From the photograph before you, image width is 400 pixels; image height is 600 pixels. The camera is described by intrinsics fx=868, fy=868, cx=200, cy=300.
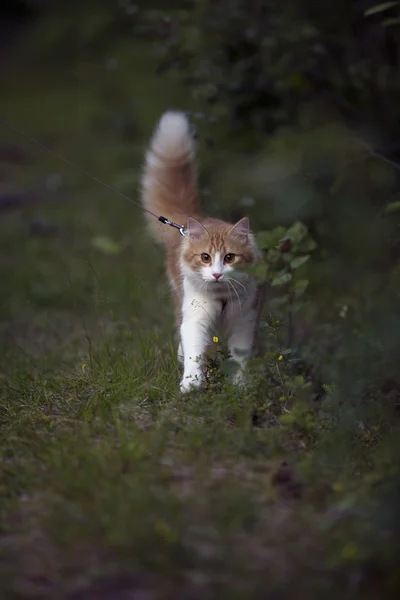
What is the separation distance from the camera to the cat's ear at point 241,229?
13.6ft

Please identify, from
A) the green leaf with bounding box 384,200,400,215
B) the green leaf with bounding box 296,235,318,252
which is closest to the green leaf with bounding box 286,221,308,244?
the green leaf with bounding box 296,235,318,252

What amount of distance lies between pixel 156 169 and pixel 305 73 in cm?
96

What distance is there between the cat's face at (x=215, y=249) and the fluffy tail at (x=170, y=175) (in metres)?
0.49

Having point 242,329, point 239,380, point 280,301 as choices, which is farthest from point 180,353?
point 239,380

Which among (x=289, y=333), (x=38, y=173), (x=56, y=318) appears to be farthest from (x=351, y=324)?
(x=38, y=173)

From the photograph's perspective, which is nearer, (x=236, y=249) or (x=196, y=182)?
(x=236, y=249)

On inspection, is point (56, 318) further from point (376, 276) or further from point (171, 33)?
point (376, 276)

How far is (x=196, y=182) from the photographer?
476cm

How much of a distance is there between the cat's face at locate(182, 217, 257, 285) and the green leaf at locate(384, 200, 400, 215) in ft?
3.46

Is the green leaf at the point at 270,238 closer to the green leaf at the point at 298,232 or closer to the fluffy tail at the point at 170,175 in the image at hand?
the green leaf at the point at 298,232

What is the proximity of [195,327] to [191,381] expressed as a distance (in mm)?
406

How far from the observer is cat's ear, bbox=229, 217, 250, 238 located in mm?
4156

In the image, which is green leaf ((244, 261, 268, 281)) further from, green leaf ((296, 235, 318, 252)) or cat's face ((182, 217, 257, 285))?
cat's face ((182, 217, 257, 285))

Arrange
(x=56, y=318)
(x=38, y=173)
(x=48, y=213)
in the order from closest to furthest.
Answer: (x=56, y=318) → (x=48, y=213) → (x=38, y=173)
